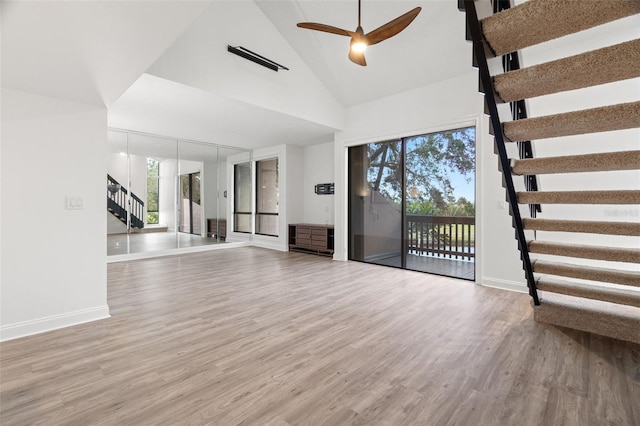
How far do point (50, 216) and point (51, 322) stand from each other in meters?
0.96

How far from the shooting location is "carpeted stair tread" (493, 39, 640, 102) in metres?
1.34

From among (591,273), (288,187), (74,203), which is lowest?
(591,273)

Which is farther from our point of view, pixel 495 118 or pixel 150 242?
pixel 150 242

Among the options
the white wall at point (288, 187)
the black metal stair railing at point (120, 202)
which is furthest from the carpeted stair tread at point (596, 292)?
the black metal stair railing at point (120, 202)

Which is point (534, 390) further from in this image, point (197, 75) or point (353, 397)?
point (197, 75)

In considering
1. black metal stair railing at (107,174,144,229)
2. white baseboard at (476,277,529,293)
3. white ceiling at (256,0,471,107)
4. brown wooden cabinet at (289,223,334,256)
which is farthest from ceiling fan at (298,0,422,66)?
black metal stair railing at (107,174,144,229)

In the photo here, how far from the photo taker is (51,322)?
267 centimetres

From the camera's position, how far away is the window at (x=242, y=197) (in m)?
8.37

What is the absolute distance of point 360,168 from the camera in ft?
19.1

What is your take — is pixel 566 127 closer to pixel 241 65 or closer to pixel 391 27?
pixel 391 27

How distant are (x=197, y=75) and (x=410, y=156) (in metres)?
3.50

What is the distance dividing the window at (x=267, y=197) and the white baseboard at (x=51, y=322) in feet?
16.1

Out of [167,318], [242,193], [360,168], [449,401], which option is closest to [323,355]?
[449,401]

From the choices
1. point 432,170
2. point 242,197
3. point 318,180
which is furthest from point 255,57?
point 242,197
